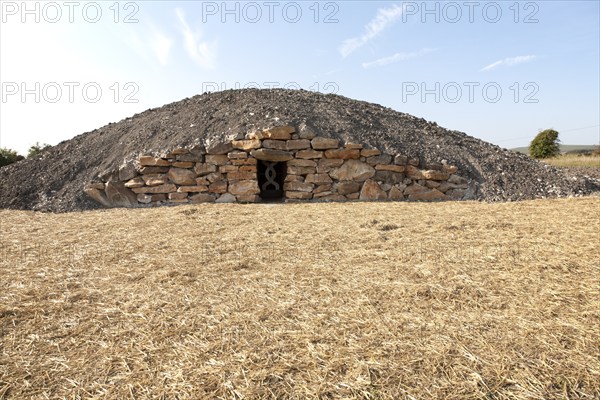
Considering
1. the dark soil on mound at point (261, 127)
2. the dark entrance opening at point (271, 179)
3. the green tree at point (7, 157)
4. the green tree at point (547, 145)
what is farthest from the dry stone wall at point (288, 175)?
the green tree at point (547, 145)

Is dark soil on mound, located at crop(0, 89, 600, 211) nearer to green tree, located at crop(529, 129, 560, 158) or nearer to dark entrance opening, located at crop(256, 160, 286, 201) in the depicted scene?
dark entrance opening, located at crop(256, 160, 286, 201)

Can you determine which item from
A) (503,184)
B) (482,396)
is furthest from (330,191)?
(482,396)

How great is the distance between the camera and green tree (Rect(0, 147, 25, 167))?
11550mm

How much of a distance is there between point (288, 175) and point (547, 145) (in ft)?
54.3

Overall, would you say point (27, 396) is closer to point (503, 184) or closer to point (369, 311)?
point (369, 311)

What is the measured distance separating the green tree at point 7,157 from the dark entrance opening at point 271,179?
9713 millimetres

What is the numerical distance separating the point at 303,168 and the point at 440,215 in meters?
3.07

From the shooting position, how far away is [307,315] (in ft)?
7.30

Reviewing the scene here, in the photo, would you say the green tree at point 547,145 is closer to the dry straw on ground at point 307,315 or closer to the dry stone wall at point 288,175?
the dry stone wall at point 288,175

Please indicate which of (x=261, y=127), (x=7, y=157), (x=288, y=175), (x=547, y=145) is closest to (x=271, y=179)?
(x=288, y=175)

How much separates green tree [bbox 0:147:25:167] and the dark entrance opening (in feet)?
31.9

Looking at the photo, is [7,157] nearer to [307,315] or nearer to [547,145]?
[307,315]

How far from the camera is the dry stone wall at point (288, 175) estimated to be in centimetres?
721

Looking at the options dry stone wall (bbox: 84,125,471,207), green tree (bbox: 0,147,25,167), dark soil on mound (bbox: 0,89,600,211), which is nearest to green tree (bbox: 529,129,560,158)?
dark soil on mound (bbox: 0,89,600,211)
